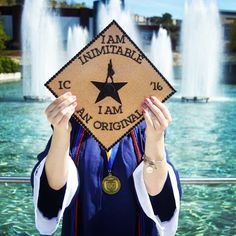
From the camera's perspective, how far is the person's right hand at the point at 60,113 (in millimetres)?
1500

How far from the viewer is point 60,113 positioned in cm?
150

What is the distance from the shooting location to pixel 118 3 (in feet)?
80.5

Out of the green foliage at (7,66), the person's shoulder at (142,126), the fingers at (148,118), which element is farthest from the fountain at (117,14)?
the fingers at (148,118)

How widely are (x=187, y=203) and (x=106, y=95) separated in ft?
12.4

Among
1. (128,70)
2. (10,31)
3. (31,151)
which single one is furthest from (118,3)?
(10,31)

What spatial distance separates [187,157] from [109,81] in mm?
6199

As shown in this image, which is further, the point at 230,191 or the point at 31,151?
the point at 31,151

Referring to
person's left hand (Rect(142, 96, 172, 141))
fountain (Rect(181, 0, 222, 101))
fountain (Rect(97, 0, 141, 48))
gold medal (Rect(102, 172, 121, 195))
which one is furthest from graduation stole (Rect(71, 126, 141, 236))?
fountain (Rect(97, 0, 141, 48))

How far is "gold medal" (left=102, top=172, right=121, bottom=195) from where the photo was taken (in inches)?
63.4

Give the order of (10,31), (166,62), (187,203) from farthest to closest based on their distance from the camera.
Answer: (10,31)
(166,62)
(187,203)

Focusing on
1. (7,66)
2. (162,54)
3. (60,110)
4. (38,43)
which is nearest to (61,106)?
(60,110)

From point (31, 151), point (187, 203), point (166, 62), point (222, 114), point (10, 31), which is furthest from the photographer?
point (10, 31)

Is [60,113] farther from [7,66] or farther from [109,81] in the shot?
[7,66]

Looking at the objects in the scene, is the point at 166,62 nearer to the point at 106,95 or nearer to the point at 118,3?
the point at 118,3
